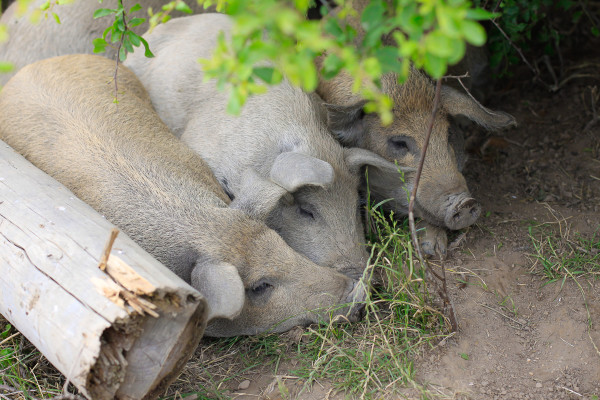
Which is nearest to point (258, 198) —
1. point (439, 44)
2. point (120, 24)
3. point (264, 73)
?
point (120, 24)

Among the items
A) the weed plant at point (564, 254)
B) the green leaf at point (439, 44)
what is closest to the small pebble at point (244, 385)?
the weed plant at point (564, 254)

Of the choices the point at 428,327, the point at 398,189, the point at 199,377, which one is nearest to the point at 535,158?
the point at 398,189

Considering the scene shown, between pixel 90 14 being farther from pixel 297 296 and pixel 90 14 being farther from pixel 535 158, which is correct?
pixel 535 158

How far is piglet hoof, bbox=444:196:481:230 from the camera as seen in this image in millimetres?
4477

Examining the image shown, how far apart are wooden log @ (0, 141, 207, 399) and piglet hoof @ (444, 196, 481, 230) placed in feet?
6.72

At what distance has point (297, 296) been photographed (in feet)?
13.0

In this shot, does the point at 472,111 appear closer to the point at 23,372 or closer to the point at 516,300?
the point at 516,300

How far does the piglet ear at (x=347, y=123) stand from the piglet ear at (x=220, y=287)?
1.54 meters

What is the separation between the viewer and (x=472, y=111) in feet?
15.9

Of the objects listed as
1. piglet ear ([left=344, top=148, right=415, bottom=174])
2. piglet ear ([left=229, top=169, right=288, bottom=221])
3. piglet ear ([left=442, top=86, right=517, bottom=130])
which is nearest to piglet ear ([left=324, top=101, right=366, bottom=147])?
piglet ear ([left=344, top=148, right=415, bottom=174])

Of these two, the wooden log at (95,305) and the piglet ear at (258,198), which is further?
the piglet ear at (258,198)

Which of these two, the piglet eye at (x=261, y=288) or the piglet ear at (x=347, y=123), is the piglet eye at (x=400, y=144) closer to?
the piglet ear at (x=347, y=123)

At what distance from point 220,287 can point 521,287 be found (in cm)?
190

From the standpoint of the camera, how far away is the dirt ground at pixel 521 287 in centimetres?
346
